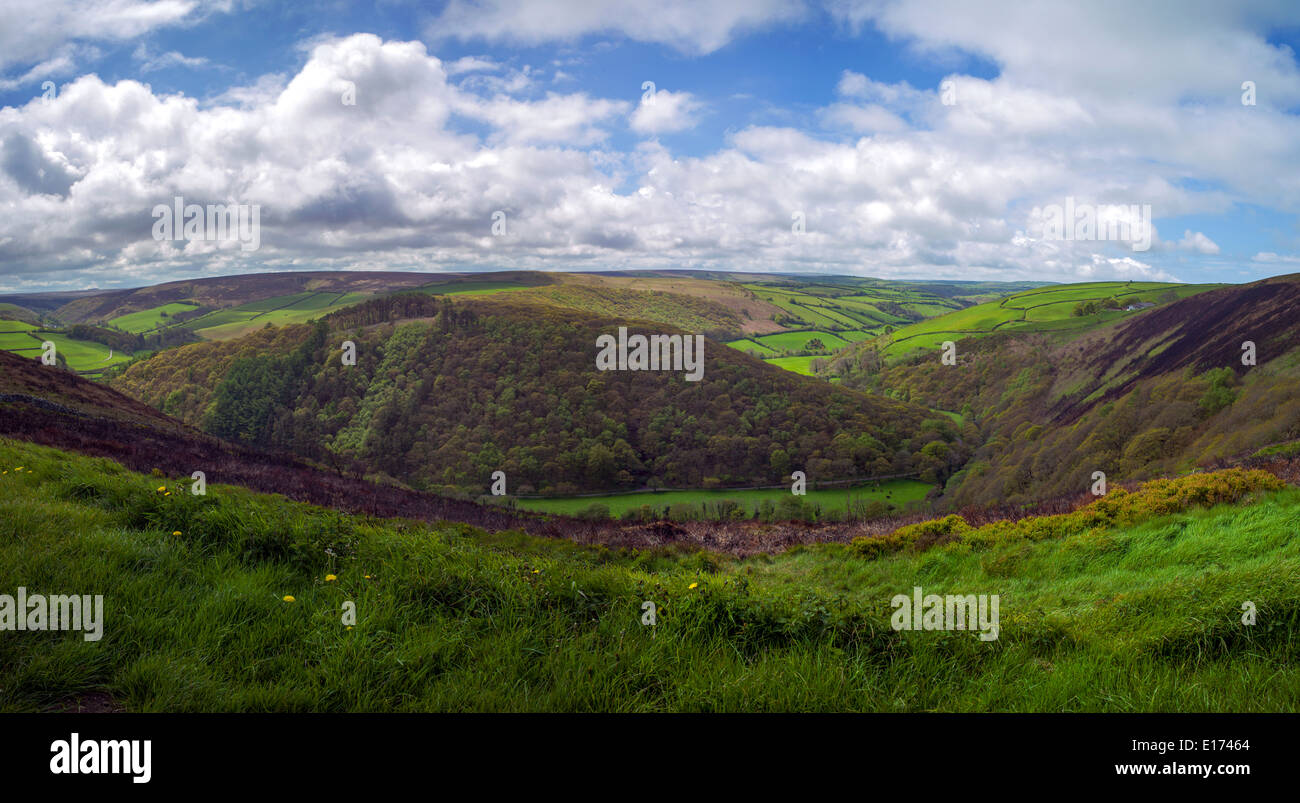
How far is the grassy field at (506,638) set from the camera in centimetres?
300

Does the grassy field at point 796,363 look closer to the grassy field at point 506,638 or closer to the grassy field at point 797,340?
the grassy field at point 797,340

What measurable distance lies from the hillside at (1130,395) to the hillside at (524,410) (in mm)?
14910

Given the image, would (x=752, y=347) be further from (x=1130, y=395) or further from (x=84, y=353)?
(x=84, y=353)

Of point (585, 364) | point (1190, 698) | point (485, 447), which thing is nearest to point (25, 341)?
point (485, 447)

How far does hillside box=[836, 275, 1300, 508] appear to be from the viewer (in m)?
27.3

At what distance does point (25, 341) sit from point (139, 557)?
151 m

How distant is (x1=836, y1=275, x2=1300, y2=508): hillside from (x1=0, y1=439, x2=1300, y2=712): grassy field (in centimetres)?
2094

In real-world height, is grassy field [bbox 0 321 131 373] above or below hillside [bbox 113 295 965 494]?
above

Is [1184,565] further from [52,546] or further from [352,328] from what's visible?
[352,328]

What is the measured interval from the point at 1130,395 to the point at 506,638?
59108 mm

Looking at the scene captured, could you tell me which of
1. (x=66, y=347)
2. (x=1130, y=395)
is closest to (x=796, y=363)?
(x=1130, y=395)

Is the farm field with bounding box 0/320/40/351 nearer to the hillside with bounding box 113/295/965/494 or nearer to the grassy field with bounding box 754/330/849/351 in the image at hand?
the hillside with bounding box 113/295/965/494

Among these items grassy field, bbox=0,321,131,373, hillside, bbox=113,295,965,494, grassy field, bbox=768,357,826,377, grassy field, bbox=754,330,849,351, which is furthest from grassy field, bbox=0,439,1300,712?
grassy field, bbox=754,330,849,351

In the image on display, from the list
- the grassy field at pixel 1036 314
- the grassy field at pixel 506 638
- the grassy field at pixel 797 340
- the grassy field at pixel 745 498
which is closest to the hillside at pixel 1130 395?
the grassy field at pixel 745 498
